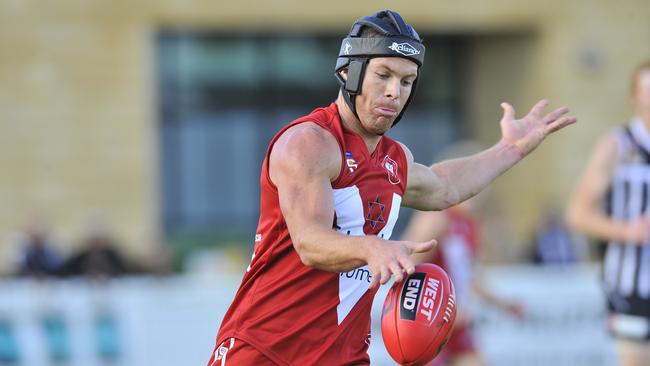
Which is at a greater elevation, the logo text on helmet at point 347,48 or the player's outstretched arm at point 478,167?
the logo text on helmet at point 347,48

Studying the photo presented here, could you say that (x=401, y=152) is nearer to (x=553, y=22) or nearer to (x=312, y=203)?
(x=312, y=203)

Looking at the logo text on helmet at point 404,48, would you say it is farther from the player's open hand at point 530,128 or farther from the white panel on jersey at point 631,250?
the white panel on jersey at point 631,250

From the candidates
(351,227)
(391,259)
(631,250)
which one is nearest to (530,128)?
(351,227)

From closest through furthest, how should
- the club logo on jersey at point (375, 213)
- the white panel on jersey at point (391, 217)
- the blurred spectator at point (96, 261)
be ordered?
the club logo on jersey at point (375, 213), the white panel on jersey at point (391, 217), the blurred spectator at point (96, 261)

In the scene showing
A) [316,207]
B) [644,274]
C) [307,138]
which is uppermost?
[307,138]

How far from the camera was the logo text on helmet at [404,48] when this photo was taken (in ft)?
15.5

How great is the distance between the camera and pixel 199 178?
923 inches

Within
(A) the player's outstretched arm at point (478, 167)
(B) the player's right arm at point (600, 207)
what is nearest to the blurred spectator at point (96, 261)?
(B) the player's right arm at point (600, 207)

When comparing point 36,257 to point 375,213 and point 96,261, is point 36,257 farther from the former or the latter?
point 375,213

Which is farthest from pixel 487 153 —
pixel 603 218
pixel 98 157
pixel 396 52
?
pixel 98 157

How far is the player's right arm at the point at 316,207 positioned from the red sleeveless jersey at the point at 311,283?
0.10 metres

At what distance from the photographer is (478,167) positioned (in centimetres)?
559

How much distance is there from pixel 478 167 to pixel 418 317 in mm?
1096

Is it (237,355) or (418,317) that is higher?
(418,317)
